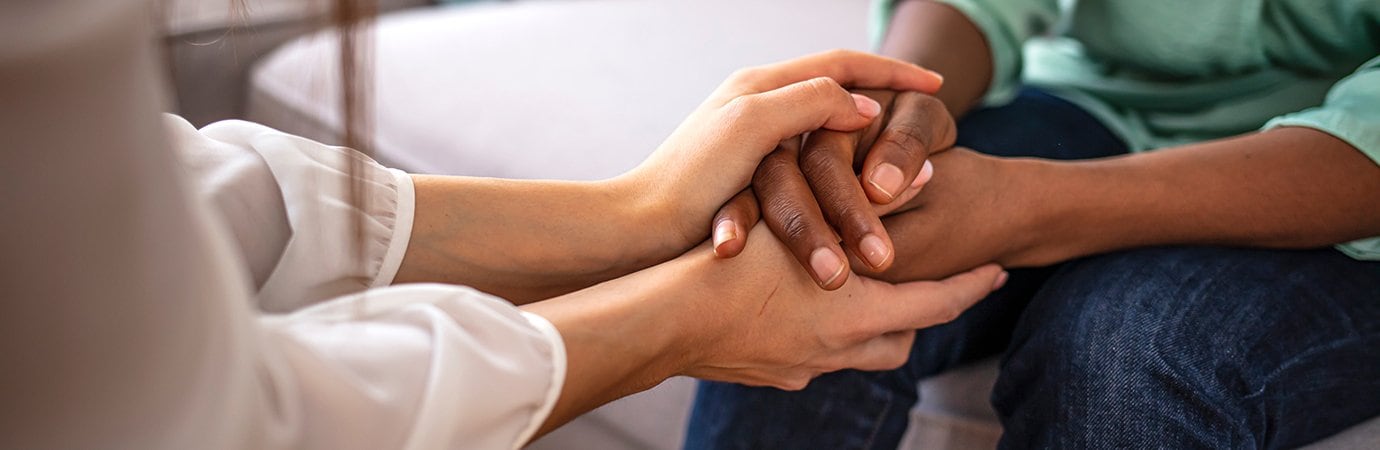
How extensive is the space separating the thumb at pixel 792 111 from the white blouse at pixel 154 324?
0.28 metres

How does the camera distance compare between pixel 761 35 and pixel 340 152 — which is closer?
pixel 340 152

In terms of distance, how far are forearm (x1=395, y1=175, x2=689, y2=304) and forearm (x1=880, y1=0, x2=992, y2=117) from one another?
32 centimetres

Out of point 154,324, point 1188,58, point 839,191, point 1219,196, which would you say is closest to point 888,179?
point 839,191

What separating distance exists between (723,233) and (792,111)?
0.11 m

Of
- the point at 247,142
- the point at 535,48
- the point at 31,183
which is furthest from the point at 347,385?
the point at 535,48

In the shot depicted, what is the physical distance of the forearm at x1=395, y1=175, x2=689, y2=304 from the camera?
2.32ft

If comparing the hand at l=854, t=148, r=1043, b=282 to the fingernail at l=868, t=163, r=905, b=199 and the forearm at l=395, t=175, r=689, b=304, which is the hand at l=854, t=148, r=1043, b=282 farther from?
the forearm at l=395, t=175, r=689, b=304

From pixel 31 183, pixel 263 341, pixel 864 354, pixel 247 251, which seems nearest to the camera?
pixel 31 183

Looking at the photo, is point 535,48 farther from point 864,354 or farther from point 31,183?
point 31,183

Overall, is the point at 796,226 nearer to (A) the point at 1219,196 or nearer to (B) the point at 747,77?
(B) the point at 747,77

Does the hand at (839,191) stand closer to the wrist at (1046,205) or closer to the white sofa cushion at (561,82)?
the wrist at (1046,205)

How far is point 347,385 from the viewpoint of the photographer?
0.45 metres

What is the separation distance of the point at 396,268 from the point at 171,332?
317 millimetres

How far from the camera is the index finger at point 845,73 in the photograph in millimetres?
854
